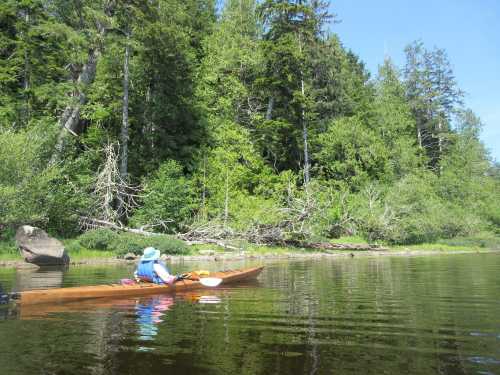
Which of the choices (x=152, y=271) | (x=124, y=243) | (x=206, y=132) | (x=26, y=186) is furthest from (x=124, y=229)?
(x=152, y=271)

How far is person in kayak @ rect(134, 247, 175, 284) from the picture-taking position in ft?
36.4

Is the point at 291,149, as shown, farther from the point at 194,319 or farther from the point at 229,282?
the point at 194,319

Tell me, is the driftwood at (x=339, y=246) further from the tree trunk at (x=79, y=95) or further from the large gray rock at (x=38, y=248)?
the tree trunk at (x=79, y=95)

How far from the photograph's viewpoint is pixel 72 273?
50.0 feet

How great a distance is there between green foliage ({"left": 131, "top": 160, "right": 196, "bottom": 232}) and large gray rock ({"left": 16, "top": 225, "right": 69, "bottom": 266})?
23.4 feet

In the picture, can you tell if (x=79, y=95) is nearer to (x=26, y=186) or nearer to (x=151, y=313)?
(x=26, y=186)

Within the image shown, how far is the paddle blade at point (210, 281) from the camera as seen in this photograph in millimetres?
11721

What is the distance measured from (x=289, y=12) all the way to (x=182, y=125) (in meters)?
13.1

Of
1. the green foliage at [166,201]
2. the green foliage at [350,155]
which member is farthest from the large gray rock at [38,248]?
the green foliage at [350,155]

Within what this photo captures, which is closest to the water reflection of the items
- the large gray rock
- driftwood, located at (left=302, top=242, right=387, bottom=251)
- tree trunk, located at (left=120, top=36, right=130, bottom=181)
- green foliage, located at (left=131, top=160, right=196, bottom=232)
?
the large gray rock

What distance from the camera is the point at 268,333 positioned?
6.59m

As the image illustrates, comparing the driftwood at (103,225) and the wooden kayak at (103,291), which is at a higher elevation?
the driftwood at (103,225)

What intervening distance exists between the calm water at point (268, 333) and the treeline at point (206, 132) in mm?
11593

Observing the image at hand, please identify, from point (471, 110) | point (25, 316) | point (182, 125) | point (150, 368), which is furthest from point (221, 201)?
point (471, 110)
